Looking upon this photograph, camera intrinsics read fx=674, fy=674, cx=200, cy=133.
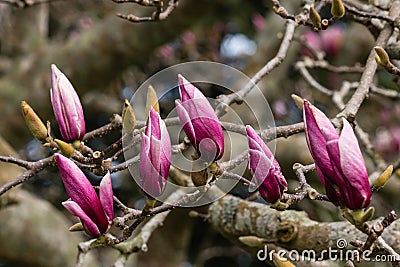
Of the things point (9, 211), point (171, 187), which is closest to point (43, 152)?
point (9, 211)

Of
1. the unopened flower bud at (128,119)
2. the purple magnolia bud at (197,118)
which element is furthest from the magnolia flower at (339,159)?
the unopened flower bud at (128,119)

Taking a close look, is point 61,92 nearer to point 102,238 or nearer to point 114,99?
point 102,238

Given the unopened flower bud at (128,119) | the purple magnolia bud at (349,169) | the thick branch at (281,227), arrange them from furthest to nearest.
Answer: the thick branch at (281,227) → the unopened flower bud at (128,119) → the purple magnolia bud at (349,169)

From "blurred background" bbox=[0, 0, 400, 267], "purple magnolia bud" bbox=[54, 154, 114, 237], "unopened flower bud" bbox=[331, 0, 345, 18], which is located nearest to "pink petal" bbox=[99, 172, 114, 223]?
"purple magnolia bud" bbox=[54, 154, 114, 237]

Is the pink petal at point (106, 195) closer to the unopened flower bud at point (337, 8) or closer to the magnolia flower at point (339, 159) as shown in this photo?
the magnolia flower at point (339, 159)

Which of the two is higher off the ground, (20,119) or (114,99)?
(20,119)

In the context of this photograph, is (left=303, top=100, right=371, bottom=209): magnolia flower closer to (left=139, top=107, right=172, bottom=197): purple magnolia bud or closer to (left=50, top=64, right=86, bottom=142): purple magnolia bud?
(left=139, top=107, right=172, bottom=197): purple magnolia bud
